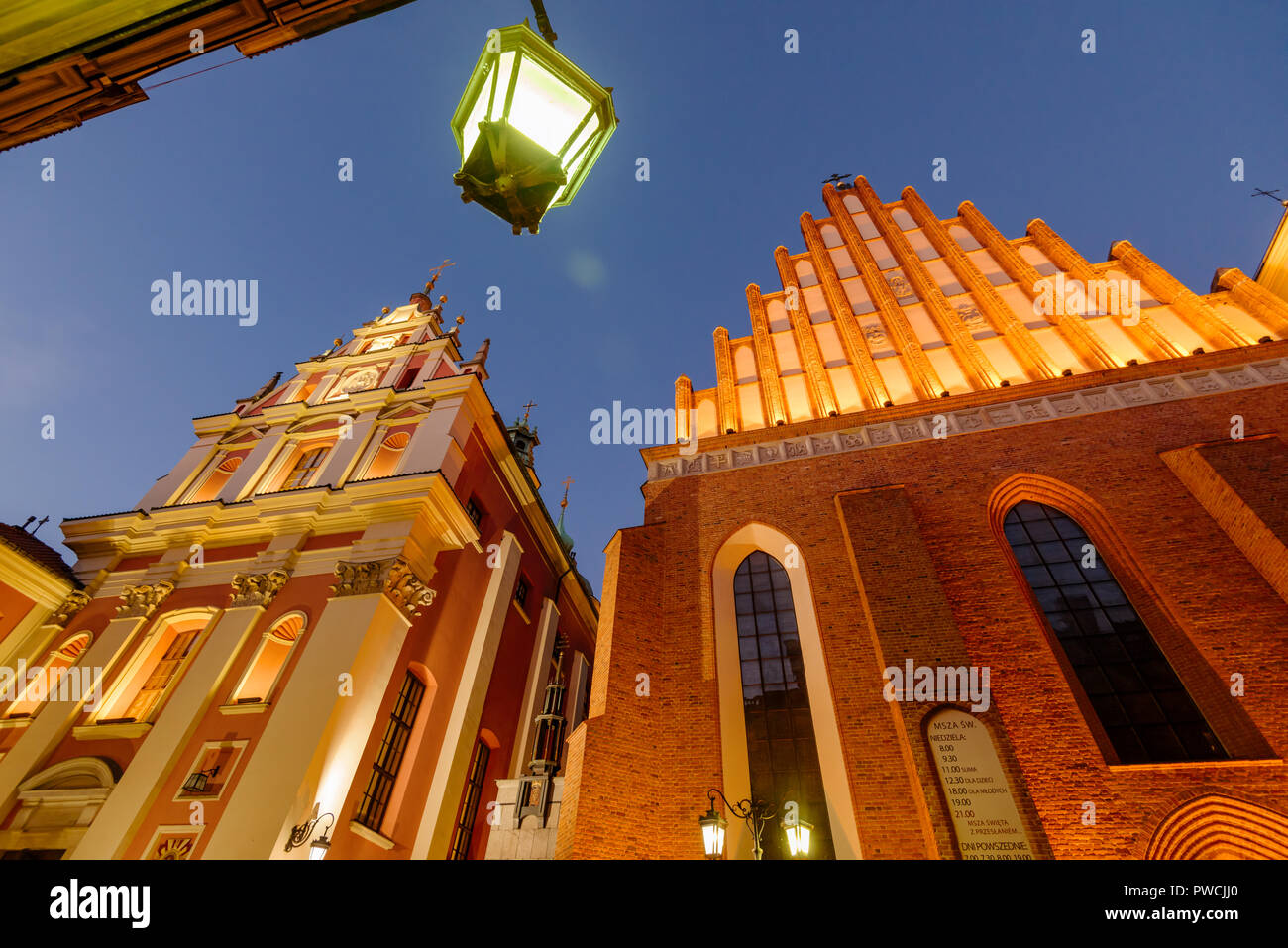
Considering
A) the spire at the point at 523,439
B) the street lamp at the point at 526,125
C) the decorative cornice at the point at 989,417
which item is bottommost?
the street lamp at the point at 526,125

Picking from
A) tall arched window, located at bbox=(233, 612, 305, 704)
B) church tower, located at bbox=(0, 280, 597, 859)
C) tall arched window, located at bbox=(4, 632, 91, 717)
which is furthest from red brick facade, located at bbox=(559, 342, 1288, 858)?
tall arched window, located at bbox=(4, 632, 91, 717)

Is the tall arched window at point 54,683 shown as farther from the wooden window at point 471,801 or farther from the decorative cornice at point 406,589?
the wooden window at point 471,801

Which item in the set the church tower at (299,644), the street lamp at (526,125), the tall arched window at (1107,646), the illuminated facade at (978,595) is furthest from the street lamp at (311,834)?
the tall arched window at (1107,646)

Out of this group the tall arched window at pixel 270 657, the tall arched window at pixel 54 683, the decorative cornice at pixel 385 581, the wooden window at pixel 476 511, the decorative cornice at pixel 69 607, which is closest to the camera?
the tall arched window at pixel 270 657

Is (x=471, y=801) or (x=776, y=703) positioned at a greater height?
(x=776, y=703)

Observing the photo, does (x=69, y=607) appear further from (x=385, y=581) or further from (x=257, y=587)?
(x=385, y=581)

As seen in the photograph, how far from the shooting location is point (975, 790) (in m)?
7.54

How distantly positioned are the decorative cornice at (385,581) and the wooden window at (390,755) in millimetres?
1688

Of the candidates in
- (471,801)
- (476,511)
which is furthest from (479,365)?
(471,801)

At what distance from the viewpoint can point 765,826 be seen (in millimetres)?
8453

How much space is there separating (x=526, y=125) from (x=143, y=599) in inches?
674

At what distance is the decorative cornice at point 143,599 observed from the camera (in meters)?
14.3
